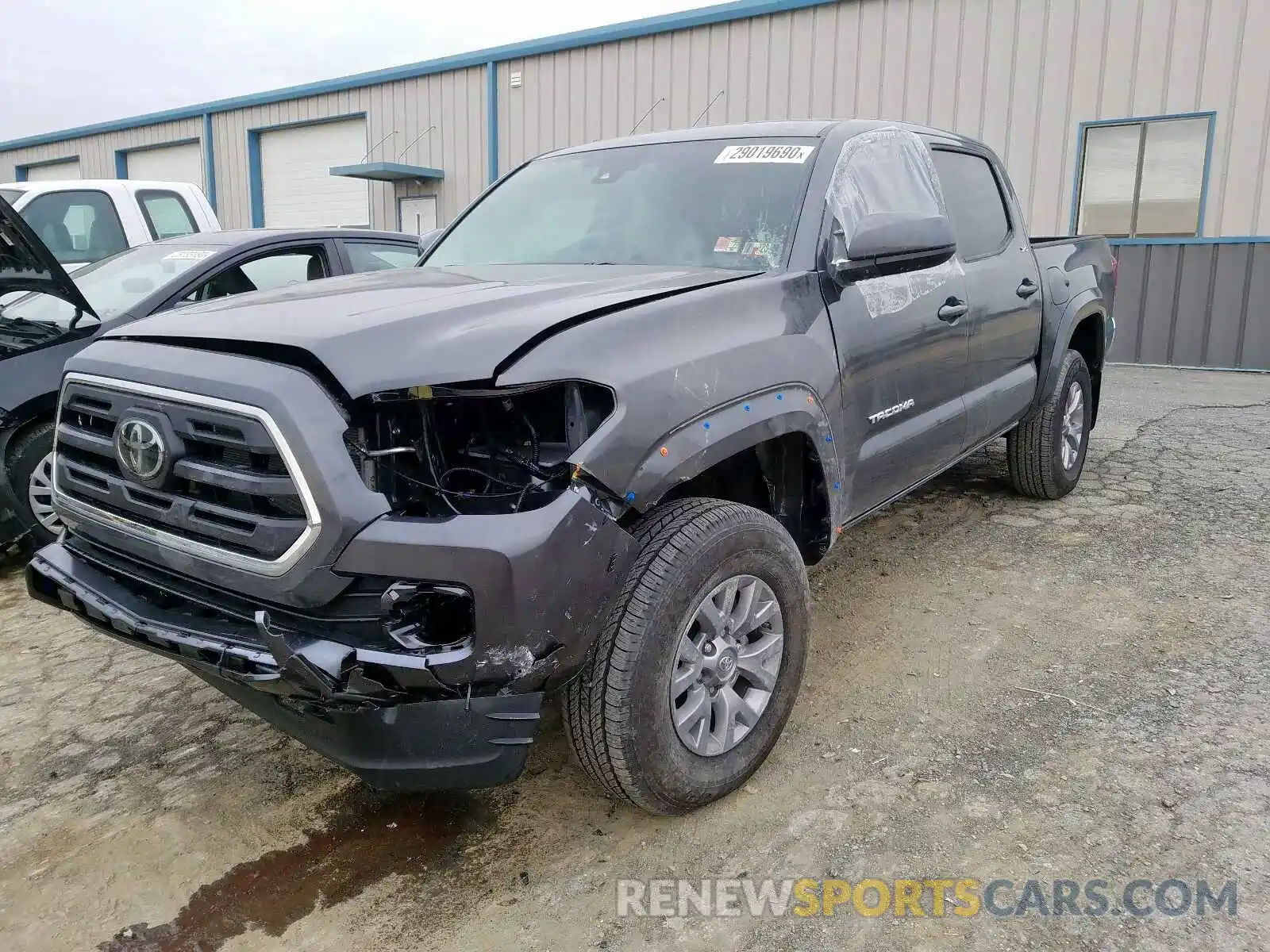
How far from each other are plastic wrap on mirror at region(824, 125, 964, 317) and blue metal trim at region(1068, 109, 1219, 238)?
8.68 meters

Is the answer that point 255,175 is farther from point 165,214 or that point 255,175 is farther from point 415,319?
point 415,319

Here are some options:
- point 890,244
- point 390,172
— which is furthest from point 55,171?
point 890,244

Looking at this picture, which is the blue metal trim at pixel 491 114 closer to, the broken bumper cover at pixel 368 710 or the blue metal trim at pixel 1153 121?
the blue metal trim at pixel 1153 121

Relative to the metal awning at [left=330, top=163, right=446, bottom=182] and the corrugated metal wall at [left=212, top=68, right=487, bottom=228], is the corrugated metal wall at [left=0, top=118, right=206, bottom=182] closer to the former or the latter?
the corrugated metal wall at [left=212, top=68, right=487, bottom=228]

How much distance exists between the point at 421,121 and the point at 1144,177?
11.7 metres

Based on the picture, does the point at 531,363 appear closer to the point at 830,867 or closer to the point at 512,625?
the point at 512,625

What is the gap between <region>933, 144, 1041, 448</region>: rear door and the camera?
3.92 meters

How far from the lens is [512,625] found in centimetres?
189

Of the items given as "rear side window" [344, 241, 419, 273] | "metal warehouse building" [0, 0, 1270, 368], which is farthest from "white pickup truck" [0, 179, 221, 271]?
"metal warehouse building" [0, 0, 1270, 368]

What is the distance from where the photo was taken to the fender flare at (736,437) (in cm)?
215

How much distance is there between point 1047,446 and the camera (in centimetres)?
498

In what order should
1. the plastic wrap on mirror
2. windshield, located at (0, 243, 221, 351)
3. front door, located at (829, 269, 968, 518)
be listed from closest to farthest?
front door, located at (829, 269, 968, 518) → the plastic wrap on mirror → windshield, located at (0, 243, 221, 351)

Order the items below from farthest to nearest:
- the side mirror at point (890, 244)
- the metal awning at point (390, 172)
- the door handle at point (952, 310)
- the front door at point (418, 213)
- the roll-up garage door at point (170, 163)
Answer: the roll-up garage door at point (170, 163) < the front door at point (418, 213) < the metal awning at point (390, 172) < the door handle at point (952, 310) < the side mirror at point (890, 244)

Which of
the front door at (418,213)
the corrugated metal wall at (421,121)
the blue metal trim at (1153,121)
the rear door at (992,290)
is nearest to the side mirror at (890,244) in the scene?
the rear door at (992,290)
